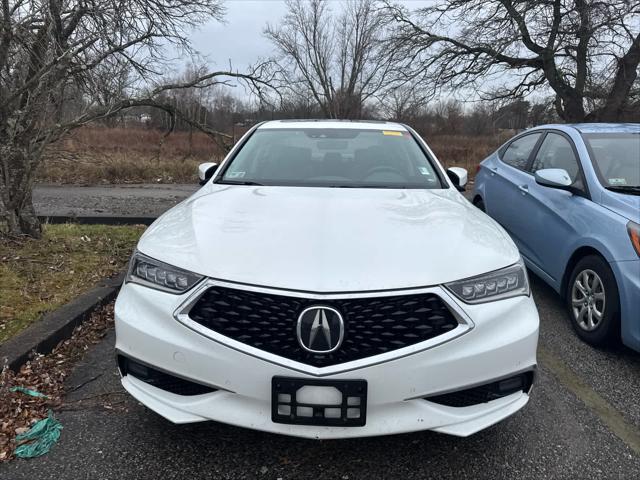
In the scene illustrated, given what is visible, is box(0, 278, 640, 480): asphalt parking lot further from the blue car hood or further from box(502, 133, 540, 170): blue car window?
box(502, 133, 540, 170): blue car window

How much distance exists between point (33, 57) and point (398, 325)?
451 centimetres

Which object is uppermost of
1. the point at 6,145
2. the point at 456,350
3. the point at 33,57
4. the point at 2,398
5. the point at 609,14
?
the point at 609,14

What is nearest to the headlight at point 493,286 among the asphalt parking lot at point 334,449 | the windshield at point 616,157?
the asphalt parking lot at point 334,449

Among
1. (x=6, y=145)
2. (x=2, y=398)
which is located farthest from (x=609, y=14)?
(x=2, y=398)

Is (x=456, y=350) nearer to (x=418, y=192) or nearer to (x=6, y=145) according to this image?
(x=418, y=192)

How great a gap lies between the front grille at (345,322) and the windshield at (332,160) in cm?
135

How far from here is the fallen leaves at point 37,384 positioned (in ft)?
7.97

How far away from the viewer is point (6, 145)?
452 centimetres

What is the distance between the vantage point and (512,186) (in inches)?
195

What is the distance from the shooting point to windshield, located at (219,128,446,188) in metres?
3.29

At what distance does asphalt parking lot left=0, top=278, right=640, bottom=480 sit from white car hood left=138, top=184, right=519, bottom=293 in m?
0.88

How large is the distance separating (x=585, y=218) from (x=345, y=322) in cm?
257

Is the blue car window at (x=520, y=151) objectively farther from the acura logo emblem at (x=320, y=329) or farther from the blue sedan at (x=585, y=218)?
the acura logo emblem at (x=320, y=329)

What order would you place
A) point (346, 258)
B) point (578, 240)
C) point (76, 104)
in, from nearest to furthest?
point (346, 258)
point (578, 240)
point (76, 104)
